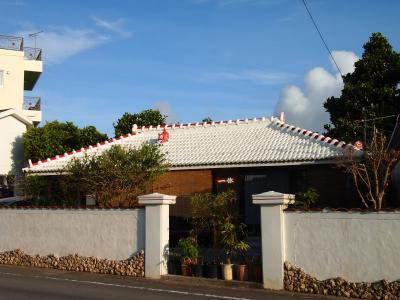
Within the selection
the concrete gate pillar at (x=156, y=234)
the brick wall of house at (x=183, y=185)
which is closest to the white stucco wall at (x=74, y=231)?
the concrete gate pillar at (x=156, y=234)

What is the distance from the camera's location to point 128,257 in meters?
13.8

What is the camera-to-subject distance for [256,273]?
12227 millimetres

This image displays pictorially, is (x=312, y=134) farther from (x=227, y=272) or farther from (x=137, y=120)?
(x=137, y=120)

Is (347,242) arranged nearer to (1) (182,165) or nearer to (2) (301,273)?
(2) (301,273)

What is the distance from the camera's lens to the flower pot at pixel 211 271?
12.6 meters

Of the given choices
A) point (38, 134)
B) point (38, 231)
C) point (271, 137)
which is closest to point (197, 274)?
point (38, 231)

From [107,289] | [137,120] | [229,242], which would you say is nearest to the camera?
[107,289]

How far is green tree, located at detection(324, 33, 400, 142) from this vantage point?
26422 mm

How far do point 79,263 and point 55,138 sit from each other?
14001 millimetres

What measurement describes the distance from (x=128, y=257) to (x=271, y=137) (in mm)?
8798

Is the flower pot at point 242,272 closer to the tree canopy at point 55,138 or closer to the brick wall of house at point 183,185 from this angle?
the brick wall of house at point 183,185

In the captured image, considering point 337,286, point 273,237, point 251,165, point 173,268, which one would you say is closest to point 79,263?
point 173,268

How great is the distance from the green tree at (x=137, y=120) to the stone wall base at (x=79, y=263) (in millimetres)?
16988

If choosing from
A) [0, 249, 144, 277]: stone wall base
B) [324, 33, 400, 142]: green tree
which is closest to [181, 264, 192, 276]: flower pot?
[0, 249, 144, 277]: stone wall base
